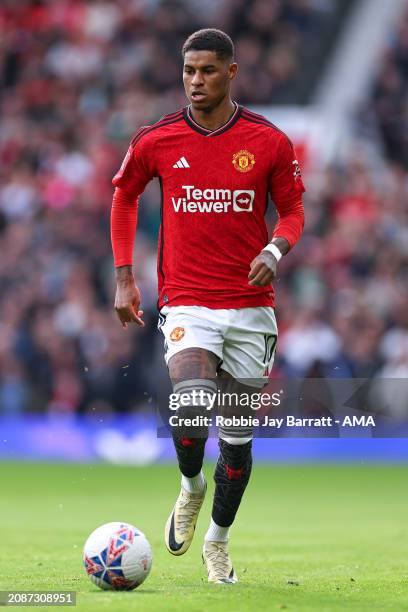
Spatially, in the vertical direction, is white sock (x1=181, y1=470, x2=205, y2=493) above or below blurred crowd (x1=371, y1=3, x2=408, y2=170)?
above

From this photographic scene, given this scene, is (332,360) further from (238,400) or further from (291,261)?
(238,400)

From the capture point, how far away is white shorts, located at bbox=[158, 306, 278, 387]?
7293 millimetres

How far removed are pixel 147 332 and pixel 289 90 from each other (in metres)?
6.53

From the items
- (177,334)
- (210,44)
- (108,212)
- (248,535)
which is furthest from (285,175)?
(108,212)

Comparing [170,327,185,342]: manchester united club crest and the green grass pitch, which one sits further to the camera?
[170,327,185,342]: manchester united club crest

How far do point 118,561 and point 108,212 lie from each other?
40.0ft

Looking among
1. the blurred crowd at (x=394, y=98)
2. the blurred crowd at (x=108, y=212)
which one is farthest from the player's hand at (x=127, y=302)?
the blurred crowd at (x=394, y=98)

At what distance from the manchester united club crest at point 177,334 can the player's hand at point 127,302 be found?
0.25 m

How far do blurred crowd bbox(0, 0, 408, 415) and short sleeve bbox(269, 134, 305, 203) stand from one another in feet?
23.6

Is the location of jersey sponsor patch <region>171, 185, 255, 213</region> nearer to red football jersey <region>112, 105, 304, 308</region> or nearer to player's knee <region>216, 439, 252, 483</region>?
red football jersey <region>112, 105, 304, 308</region>

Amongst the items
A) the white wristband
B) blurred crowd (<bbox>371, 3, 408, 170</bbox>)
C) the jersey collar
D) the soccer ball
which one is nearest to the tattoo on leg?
the white wristband

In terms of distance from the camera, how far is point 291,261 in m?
17.7

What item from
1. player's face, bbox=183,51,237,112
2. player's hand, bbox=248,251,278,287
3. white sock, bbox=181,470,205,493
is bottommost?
white sock, bbox=181,470,205,493

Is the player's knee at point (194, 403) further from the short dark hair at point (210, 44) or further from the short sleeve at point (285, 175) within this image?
the short dark hair at point (210, 44)
